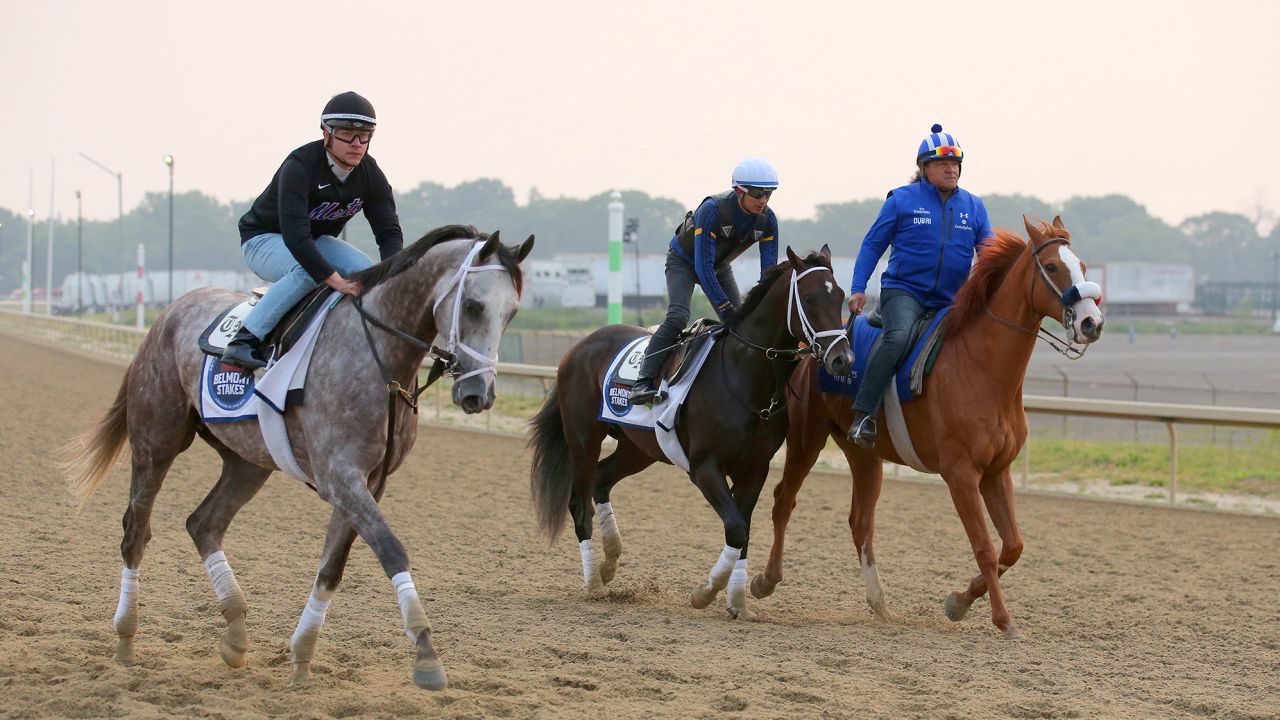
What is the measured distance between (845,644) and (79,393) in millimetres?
18512

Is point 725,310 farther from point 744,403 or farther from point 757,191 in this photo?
point 757,191

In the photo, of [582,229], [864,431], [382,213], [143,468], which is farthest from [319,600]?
[582,229]

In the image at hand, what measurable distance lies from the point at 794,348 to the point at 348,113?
3020 mm

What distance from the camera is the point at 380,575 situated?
8344 mm

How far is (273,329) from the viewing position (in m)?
5.77

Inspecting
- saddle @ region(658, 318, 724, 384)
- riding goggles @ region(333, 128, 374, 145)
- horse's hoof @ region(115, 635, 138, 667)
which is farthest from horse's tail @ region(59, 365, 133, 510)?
saddle @ region(658, 318, 724, 384)

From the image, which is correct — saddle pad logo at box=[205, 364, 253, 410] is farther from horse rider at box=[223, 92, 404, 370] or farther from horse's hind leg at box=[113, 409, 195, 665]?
horse's hind leg at box=[113, 409, 195, 665]

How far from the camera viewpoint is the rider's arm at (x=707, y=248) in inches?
303

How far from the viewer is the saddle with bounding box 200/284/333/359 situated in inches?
222

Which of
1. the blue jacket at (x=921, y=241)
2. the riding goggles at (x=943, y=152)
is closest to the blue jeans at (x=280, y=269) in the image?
the blue jacket at (x=921, y=241)

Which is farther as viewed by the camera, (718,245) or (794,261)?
(718,245)

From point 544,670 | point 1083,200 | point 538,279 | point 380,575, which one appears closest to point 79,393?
point 380,575

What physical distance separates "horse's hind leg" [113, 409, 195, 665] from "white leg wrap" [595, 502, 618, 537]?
9.48 ft

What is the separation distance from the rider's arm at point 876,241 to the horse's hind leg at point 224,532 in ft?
11.9
